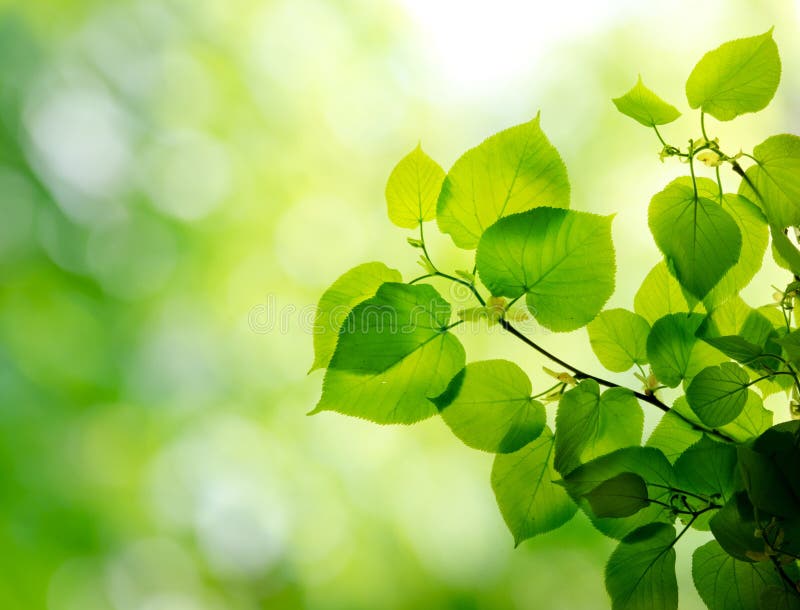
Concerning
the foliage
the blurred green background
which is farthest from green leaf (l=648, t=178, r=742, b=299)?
the blurred green background

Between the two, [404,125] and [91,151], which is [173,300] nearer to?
[91,151]

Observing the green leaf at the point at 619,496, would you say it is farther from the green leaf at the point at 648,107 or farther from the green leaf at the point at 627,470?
the green leaf at the point at 648,107

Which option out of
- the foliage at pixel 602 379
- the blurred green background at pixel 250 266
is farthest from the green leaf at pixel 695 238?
the blurred green background at pixel 250 266

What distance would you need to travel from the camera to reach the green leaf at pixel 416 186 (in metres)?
0.25

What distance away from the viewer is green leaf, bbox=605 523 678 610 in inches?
8.9

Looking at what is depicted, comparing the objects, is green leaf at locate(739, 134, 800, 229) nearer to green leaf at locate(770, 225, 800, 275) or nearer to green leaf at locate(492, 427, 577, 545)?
green leaf at locate(770, 225, 800, 275)

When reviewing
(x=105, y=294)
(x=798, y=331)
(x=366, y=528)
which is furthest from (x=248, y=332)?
(x=798, y=331)

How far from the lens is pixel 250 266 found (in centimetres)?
168

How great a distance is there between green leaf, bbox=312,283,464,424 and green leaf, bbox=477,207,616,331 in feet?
0.07

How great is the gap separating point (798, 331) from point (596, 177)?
1544 mm

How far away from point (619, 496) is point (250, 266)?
1.53 meters

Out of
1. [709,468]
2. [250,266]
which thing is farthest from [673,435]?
[250,266]

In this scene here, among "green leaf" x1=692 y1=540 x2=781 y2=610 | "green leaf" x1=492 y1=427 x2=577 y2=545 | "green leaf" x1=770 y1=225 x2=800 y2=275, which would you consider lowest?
"green leaf" x1=692 y1=540 x2=781 y2=610

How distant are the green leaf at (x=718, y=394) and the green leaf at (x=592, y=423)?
0.02 metres
